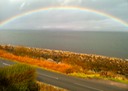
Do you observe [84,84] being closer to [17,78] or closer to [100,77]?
[100,77]

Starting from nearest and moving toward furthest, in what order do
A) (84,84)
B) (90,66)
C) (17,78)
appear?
1. (17,78)
2. (84,84)
3. (90,66)

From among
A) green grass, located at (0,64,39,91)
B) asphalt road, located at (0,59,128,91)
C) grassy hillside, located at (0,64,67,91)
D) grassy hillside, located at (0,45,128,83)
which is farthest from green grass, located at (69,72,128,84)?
green grass, located at (0,64,39,91)

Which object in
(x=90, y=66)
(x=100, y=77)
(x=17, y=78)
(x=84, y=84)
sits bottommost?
(x=84, y=84)

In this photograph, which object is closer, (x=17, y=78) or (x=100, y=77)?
(x=17, y=78)

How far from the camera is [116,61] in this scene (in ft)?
113

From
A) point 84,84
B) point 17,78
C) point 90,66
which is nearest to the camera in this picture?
point 17,78

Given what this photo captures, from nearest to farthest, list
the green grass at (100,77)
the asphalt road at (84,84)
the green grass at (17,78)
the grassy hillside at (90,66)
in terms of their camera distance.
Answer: the green grass at (17,78) < the asphalt road at (84,84) < the green grass at (100,77) < the grassy hillside at (90,66)

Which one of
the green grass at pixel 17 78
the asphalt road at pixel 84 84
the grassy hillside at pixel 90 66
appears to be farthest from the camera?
the grassy hillside at pixel 90 66

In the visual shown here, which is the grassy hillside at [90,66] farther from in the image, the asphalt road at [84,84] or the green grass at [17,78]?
the green grass at [17,78]

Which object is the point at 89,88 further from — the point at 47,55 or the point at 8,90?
the point at 47,55

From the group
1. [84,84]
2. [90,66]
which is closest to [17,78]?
[84,84]

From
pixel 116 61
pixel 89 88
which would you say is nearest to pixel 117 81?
pixel 89 88

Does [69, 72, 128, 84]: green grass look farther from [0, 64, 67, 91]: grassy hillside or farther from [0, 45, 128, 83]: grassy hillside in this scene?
[0, 64, 67, 91]: grassy hillside

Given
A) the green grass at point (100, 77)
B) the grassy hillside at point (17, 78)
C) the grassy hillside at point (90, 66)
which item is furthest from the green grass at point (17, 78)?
the grassy hillside at point (90, 66)
